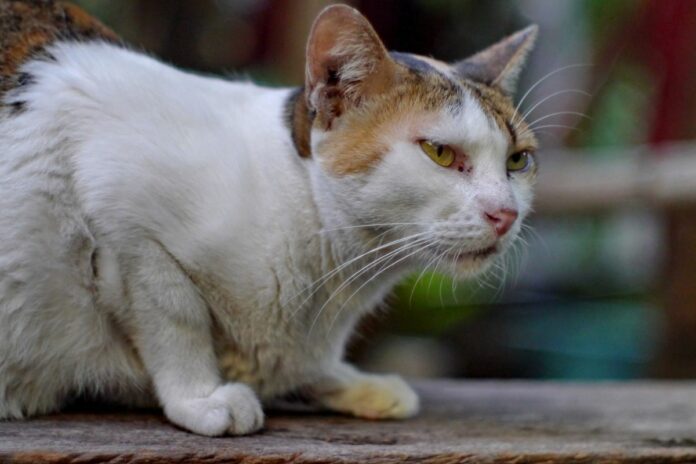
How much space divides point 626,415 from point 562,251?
276cm

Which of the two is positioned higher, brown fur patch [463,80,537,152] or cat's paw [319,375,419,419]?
brown fur patch [463,80,537,152]

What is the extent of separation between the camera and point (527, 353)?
15.6ft

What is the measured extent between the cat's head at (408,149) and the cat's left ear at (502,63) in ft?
0.55

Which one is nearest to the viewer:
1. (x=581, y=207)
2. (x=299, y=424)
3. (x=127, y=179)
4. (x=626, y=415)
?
(x=127, y=179)

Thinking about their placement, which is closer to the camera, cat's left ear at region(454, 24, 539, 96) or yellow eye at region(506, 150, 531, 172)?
yellow eye at region(506, 150, 531, 172)

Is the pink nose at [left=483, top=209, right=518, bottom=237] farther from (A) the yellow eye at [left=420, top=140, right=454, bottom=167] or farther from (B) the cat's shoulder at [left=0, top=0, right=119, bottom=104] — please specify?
(B) the cat's shoulder at [left=0, top=0, right=119, bottom=104]

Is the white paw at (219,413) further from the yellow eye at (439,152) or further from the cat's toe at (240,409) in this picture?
the yellow eye at (439,152)

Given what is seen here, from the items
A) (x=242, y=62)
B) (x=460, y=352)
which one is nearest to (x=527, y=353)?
(x=460, y=352)

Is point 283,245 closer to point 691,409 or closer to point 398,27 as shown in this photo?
point 691,409

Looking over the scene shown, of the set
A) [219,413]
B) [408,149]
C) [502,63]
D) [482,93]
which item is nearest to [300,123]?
[408,149]

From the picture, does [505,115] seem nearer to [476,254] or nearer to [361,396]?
[476,254]

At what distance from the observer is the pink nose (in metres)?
1.81

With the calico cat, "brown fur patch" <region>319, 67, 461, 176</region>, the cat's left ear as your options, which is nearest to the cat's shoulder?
the calico cat

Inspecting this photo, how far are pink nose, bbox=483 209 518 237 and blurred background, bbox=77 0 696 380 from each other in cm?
192
